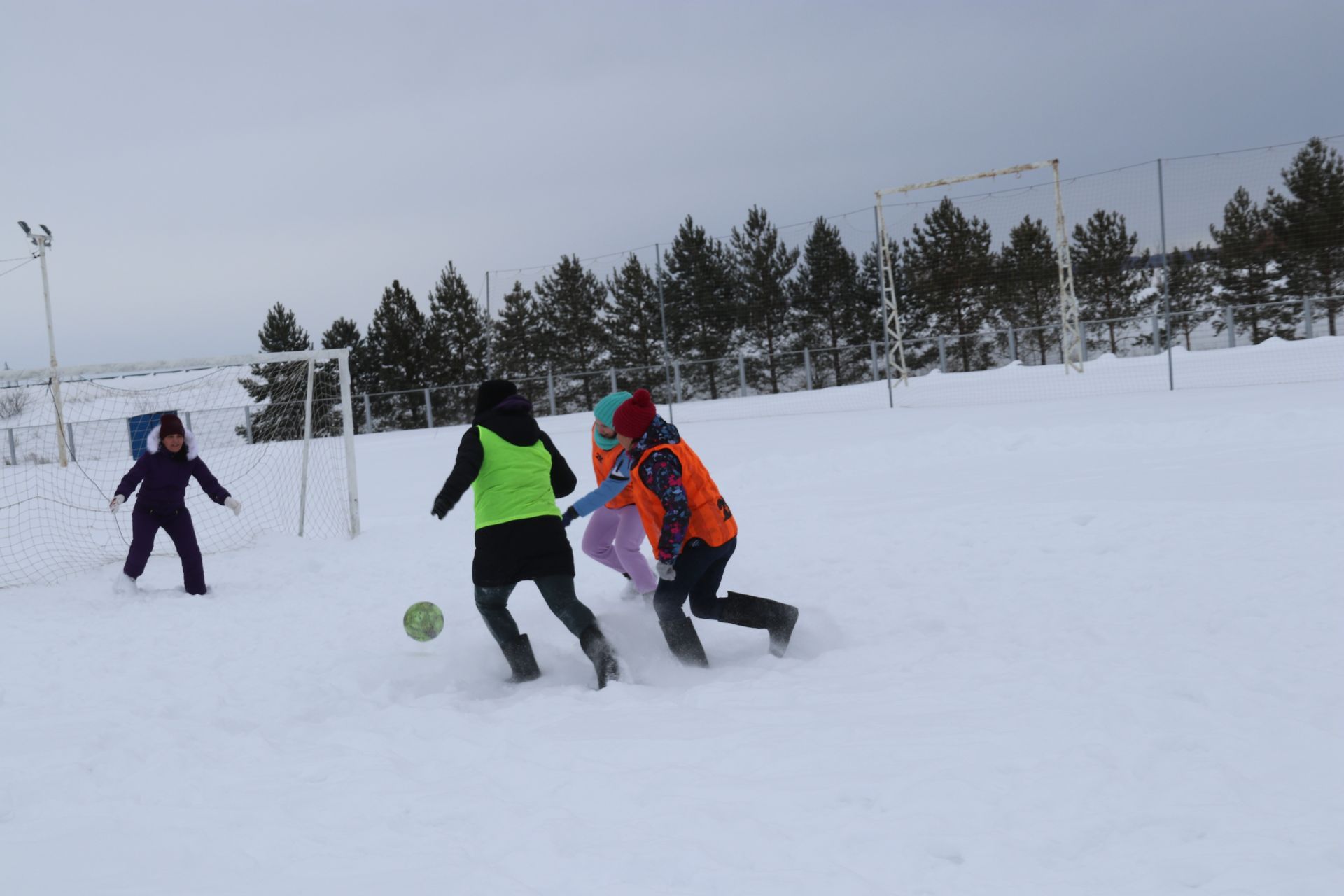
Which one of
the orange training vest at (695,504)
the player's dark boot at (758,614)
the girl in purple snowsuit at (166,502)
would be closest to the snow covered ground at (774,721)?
the player's dark boot at (758,614)

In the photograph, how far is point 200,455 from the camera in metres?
9.54

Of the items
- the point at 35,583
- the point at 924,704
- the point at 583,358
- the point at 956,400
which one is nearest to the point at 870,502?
the point at 924,704

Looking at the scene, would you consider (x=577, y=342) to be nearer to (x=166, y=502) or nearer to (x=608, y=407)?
(x=166, y=502)

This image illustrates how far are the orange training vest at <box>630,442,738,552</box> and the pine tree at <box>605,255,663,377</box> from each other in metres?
12.4

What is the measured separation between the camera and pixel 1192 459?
925cm

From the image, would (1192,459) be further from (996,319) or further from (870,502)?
(996,319)

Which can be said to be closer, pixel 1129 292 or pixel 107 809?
pixel 107 809

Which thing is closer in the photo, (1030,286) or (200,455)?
(200,455)

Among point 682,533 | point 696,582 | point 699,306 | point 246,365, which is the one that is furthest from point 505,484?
point 699,306

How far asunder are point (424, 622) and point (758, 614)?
2051 mm

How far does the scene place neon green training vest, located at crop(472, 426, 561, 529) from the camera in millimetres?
4938

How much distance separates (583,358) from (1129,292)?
42.8ft

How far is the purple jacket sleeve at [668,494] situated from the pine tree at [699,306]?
1385 centimetres

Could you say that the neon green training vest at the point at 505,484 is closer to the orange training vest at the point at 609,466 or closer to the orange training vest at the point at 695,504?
the orange training vest at the point at 695,504
